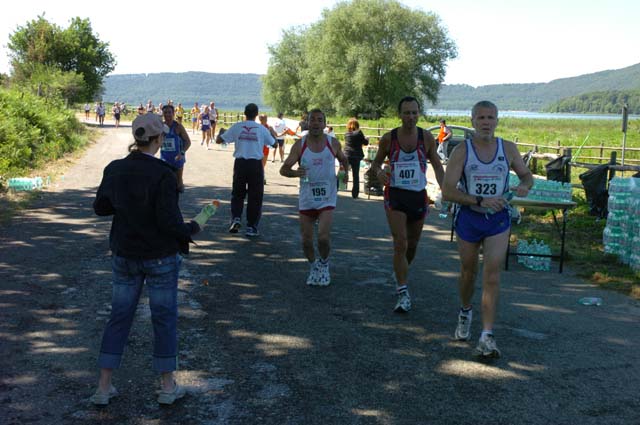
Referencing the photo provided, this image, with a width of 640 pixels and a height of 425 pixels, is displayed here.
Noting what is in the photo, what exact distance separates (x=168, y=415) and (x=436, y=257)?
20.1 feet

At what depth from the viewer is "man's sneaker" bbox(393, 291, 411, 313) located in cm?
671

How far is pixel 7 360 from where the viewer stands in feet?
16.8

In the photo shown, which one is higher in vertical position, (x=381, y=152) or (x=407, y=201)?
(x=381, y=152)

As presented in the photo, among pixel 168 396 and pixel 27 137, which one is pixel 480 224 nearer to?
pixel 168 396

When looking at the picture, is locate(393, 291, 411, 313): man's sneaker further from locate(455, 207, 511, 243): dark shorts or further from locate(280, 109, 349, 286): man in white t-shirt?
locate(455, 207, 511, 243): dark shorts

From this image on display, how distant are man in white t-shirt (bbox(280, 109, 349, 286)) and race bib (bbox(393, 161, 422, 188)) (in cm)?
104

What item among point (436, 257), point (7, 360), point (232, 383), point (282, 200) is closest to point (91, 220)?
point (282, 200)

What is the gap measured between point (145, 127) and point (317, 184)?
357 centimetres

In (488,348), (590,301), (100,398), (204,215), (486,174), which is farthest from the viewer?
(590,301)

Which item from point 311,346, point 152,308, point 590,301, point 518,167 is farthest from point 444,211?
point 152,308

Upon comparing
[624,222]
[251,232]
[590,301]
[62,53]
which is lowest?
[590,301]

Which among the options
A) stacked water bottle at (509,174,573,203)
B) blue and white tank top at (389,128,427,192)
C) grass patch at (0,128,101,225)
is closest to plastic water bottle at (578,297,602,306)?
blue and white tank top at (389,128,427,192)

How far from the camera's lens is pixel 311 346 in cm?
566

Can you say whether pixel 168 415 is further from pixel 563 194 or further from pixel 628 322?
pixel 563 194
